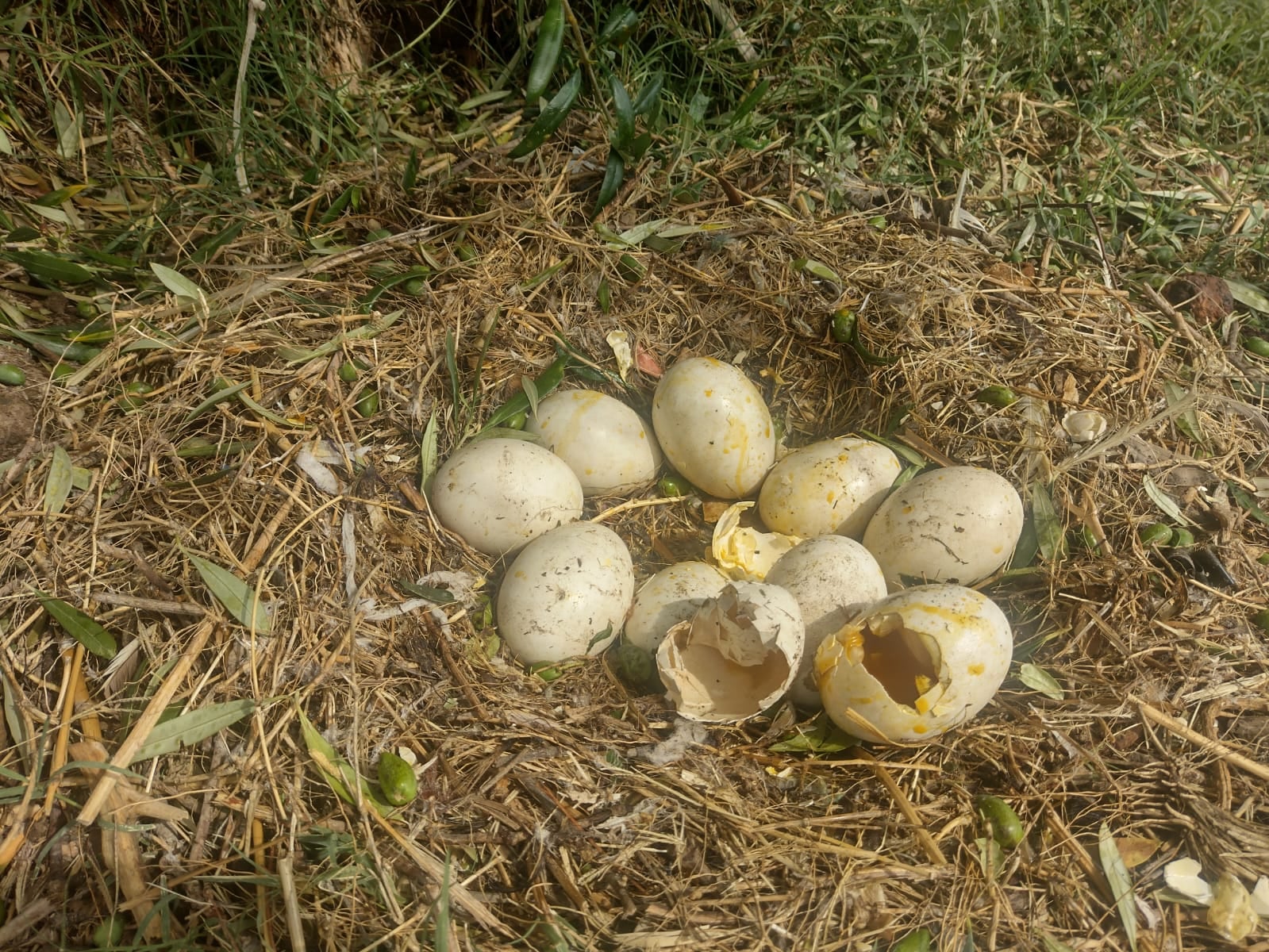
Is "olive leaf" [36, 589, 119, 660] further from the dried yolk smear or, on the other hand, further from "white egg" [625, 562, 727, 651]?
the dried yolk smear

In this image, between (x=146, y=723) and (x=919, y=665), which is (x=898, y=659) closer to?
(x=919, y=665)

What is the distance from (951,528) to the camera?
1870mm

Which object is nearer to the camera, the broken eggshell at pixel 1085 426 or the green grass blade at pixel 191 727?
the green grass blade at pixel 191 727

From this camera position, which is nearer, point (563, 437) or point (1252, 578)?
point (1252, 578)

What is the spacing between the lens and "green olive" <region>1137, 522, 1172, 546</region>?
193cm

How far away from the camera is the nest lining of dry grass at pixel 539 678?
1.42 metres

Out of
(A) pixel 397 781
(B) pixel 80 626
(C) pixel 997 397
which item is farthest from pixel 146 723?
(C) pixel 997 397

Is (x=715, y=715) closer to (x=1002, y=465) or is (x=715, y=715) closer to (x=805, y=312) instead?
(x=1002, y=465)

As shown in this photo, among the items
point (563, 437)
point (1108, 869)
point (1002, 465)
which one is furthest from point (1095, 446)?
point (563, 437)

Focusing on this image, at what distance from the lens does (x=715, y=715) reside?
1751 mm

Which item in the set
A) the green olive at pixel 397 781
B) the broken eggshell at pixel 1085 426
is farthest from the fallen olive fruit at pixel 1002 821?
the green olive at pixel 397 781

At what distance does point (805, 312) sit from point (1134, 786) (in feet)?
4.36

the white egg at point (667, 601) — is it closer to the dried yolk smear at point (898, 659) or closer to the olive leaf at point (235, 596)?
the dried yolk smear at point (898, 659)

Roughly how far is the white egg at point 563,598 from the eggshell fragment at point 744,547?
0.31 m
